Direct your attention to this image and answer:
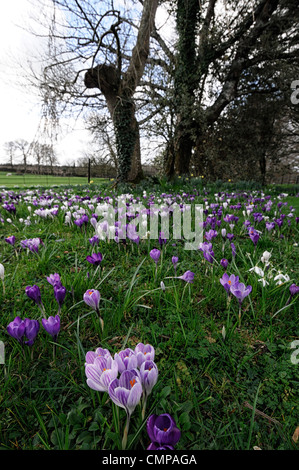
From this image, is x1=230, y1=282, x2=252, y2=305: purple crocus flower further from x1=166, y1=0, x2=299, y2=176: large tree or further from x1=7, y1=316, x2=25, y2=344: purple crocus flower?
x1=166, y1=0, x2=299, y2=176: large tree

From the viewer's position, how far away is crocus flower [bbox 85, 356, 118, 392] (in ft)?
2.34

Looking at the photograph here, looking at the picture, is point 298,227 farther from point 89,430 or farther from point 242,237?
point 89,430

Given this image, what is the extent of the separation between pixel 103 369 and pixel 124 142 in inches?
367

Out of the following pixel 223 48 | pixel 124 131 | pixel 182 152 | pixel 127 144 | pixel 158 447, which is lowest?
pixel 158 447

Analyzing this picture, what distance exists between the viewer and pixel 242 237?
289cm

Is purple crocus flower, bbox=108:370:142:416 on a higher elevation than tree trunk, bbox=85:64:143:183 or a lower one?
lower

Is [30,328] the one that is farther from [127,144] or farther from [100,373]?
[127,144]

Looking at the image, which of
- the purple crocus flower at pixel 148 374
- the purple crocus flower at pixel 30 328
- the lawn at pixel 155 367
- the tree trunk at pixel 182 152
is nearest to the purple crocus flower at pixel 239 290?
the lawn at pixel 155 367

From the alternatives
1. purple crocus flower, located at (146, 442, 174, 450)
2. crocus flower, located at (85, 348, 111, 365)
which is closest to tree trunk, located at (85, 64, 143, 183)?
crocus flower, located at (85, 348, 111, 365)

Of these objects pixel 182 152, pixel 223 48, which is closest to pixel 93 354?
pixel 182 152

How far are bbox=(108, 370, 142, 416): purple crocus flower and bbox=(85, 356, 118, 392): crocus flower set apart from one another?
0.10 ft

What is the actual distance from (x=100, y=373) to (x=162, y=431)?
9.2 inches

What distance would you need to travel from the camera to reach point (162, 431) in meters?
0.62

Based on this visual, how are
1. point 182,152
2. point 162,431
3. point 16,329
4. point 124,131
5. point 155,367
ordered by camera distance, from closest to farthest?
1. point 162,431
2. point 155,367
3. point 16,329
4. point 124,131
5. point 182,152
